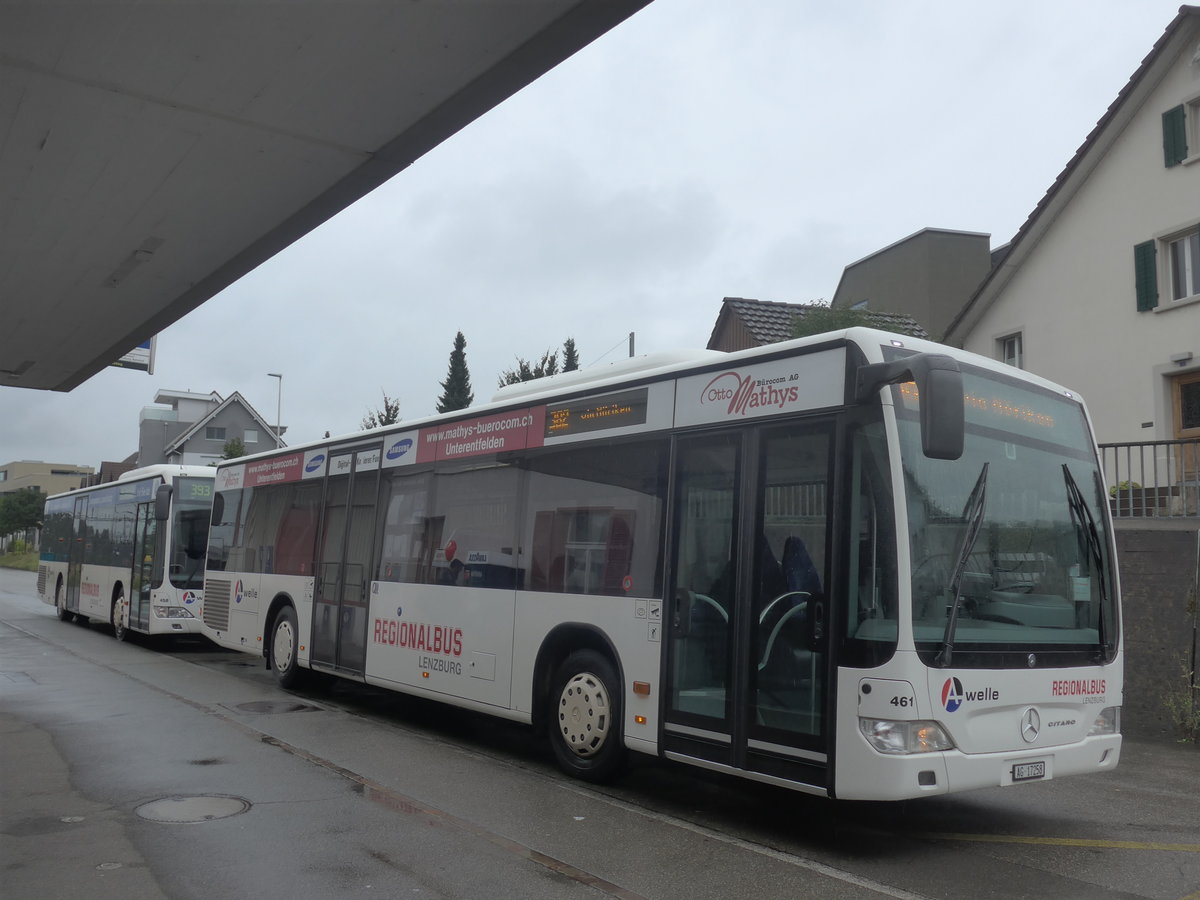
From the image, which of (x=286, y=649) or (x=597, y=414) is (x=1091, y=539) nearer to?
(x=597, y=414)

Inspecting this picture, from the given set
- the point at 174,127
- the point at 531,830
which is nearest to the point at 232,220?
the point at 174,127

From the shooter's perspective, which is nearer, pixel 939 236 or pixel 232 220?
pixel 232 220

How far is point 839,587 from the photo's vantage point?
6.03m

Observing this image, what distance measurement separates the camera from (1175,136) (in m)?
19.4

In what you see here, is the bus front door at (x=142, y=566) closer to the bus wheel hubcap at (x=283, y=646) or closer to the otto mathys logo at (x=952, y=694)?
the bus wheel hubcap at (x=283, y=646)

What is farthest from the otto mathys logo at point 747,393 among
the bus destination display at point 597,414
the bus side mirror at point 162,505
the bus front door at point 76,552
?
the bus front door at point 76,552

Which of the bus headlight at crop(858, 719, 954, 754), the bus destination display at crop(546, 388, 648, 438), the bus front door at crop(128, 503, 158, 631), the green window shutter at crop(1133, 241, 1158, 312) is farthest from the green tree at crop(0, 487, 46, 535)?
the bus headlight at crop(858, 719, 954, 754)

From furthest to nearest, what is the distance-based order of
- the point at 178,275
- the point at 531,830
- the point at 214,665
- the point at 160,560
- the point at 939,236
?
the point at 939,236 → the point at 160,560 → the point at 214,665 → the point at 178,275 → the point at 531,830

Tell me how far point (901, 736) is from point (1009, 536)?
1442 millimetres

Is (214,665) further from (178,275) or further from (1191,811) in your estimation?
(1191,811)

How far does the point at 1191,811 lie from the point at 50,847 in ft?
24.6

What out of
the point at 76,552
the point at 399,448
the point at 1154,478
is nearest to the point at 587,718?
the point at 399,448

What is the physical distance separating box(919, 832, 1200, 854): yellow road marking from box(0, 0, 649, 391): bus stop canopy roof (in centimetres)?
518

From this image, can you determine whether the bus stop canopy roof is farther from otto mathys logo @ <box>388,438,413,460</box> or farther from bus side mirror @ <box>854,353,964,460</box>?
otto mathys logo @ <box>388,438,413,460</box>
